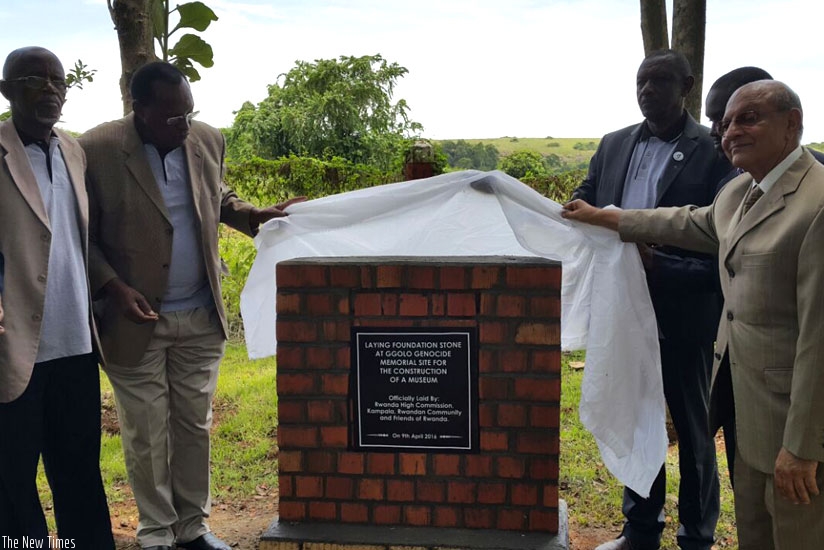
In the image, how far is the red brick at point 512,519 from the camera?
3.22 m

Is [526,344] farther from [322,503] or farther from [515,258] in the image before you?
[322,503]

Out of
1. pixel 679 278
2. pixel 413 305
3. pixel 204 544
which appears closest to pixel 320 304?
pixel 413 305

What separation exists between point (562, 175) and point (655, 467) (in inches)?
309

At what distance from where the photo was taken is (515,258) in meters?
3.16

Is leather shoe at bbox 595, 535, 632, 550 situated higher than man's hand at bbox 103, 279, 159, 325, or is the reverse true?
man's hand at bbox 103, 279, 159, 325

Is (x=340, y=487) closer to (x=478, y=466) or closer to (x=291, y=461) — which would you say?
(x=291, y=461)

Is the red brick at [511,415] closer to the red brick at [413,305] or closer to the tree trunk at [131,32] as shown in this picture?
the red brick at [413,305]

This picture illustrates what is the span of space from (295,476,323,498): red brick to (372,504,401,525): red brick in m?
0.25

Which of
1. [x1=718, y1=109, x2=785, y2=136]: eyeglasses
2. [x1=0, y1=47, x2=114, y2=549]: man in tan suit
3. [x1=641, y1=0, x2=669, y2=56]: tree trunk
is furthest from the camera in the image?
[x1=641, y1=0, x2=669, y2=56]: tree trunk

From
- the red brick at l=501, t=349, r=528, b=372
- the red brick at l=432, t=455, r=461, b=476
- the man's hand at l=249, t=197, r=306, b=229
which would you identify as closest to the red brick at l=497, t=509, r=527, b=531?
the red brick at l=432, t=455, r=461, b=476

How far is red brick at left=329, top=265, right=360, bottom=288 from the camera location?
3.18m

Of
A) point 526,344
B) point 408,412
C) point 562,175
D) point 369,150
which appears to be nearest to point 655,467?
point 526,344

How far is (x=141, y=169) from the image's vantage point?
333 cm

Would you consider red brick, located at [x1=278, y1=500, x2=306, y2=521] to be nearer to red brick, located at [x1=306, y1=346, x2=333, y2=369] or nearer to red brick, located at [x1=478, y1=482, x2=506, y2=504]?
red brick, located at [x1=306, y1=346, x2=333, y2=369]
